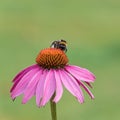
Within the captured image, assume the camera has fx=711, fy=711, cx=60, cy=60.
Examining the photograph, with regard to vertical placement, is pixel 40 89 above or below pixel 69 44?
above

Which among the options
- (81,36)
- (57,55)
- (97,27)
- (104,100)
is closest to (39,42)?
(81,36)

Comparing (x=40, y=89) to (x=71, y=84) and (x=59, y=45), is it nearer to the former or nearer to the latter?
(x=71, y=84)

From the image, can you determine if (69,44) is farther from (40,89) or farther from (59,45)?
(40,89)

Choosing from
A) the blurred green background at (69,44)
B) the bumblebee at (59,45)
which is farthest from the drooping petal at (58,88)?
the blurred green background at (69,44)

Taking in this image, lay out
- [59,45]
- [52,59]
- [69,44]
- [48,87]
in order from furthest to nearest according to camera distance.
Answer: [69,44] → [59,45] → [52,59] → [48,87]

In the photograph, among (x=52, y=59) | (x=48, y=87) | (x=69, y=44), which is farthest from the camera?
(x=69, y=44)

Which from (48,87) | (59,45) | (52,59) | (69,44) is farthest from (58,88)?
(69,44)

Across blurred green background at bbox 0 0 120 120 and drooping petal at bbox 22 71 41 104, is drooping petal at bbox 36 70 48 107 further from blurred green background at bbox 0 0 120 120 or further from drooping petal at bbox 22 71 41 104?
blurred green background at bbox 0 0 120 120

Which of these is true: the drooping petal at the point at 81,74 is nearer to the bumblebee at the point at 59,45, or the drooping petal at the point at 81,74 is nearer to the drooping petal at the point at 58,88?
the drooping petal at the point at 58,88

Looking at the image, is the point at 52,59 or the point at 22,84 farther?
the point at 52,59
